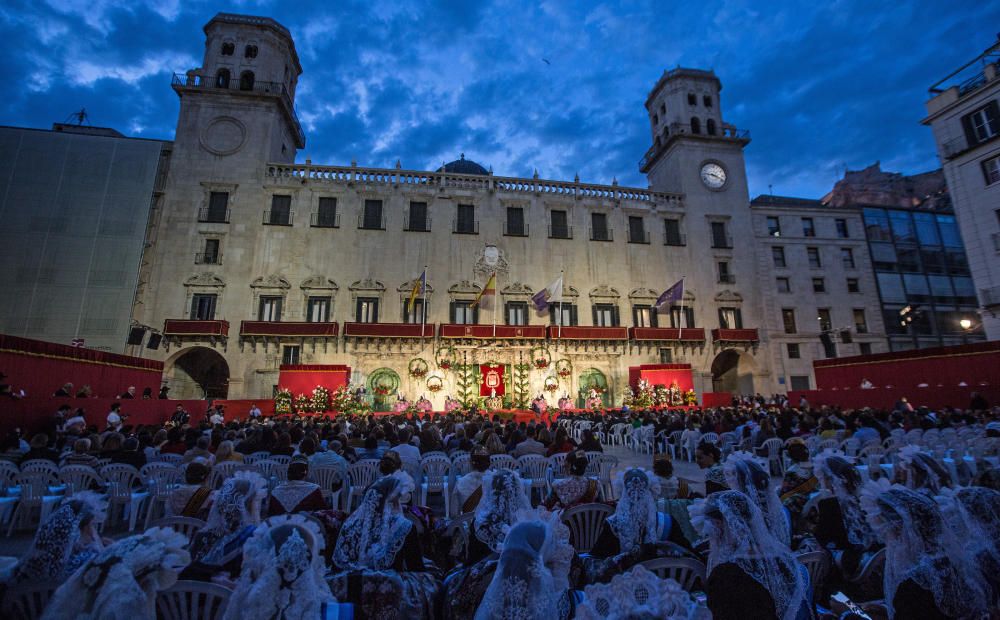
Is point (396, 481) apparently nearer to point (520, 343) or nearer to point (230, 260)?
point (520, 343)

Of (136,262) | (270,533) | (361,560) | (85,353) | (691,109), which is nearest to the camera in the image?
(270,533)

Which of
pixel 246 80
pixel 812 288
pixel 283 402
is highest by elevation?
pixel 246 80

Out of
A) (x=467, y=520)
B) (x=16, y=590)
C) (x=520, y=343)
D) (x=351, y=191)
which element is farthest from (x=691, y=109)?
(x=16, y=590)

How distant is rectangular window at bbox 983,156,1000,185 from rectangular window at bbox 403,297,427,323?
91.4 ft

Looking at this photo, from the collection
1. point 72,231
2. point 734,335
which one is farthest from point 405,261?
point 734,335

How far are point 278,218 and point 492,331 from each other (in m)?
13.8

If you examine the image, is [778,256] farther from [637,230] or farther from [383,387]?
[383,387]

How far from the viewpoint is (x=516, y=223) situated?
28141mm

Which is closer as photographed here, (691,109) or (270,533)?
(270,533)

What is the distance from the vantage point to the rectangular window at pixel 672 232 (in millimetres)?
29484

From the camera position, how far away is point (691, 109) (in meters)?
31.5

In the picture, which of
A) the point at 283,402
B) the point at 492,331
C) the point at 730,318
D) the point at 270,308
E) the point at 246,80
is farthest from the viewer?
the point at 730,318

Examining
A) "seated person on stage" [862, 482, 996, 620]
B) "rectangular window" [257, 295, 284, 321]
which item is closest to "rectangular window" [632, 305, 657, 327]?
"rectangular window" [257, 295, 284, 321]

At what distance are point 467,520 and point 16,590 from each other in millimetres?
2776
